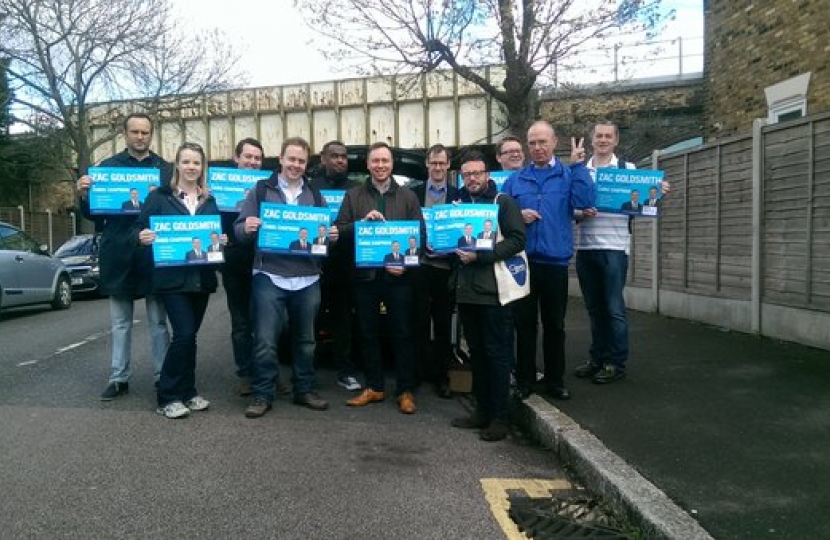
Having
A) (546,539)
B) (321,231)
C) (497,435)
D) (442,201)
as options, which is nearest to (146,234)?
(321,231)

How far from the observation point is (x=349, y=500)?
13.0 feet

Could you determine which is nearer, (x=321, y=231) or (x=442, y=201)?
(x=321, y=231)

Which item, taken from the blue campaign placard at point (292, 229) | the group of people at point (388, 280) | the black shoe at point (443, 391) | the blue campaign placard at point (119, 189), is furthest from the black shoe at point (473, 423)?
the blue campaign placard at point (119, 189)

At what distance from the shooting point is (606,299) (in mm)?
6062

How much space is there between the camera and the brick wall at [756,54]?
9.69m

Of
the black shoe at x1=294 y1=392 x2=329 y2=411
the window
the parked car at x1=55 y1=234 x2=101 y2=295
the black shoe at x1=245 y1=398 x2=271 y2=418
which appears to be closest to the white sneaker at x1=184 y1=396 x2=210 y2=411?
the black shoe at x1=245 y1=398 x2=271 y2=418

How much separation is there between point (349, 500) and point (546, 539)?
1113 mm

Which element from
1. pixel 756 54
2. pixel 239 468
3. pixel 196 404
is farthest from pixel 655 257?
pixel 239 468

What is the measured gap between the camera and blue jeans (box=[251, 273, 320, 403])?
562 centimetres

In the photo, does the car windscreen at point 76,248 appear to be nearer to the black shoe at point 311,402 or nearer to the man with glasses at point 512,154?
the black shoe at point 311,402

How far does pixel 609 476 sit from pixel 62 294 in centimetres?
1323

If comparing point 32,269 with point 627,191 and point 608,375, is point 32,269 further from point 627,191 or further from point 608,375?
point 627,191

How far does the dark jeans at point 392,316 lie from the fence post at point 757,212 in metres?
4.09

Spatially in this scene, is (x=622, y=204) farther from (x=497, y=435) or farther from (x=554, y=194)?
(x=497, y=435)
